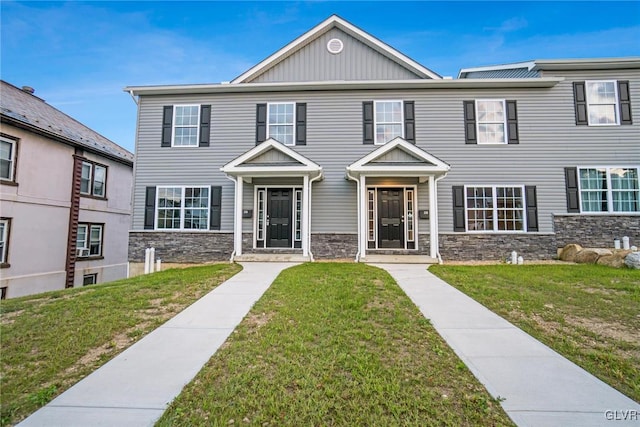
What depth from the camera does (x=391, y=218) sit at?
35.1ft

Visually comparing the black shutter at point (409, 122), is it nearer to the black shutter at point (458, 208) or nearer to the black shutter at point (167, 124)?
the black shutter at point (458, 208)

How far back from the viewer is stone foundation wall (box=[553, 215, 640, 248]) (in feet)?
32.6

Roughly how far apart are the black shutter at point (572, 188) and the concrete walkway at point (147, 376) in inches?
431

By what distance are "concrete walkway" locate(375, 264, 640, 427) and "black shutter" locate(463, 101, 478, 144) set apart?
7.35 meters

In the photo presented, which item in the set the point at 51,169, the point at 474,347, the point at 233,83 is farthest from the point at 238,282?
the point at 51,169

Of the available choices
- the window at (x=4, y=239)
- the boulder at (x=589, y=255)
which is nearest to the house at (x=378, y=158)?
the boulder at (x=589, y=255)

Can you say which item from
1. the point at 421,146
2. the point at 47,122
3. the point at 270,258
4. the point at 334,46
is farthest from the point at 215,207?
the point at 47,122

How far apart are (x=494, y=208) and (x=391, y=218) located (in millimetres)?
3397

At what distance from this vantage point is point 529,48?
13844 millimetres

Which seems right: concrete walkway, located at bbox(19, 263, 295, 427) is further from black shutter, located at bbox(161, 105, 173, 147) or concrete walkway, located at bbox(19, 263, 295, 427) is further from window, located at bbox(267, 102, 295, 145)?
black shutter, located at bbox(161, 105, 173, 147)

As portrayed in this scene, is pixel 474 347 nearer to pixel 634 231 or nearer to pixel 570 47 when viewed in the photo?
pixel 634 231

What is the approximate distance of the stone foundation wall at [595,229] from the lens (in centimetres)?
994

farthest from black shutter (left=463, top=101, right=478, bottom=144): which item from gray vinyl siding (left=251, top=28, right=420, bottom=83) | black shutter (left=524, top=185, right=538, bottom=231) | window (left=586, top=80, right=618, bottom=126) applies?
window (left=586, top=80, right=618, bottom=126)

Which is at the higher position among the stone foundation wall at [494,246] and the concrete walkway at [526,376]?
the stone foundation wall at [494,246]
